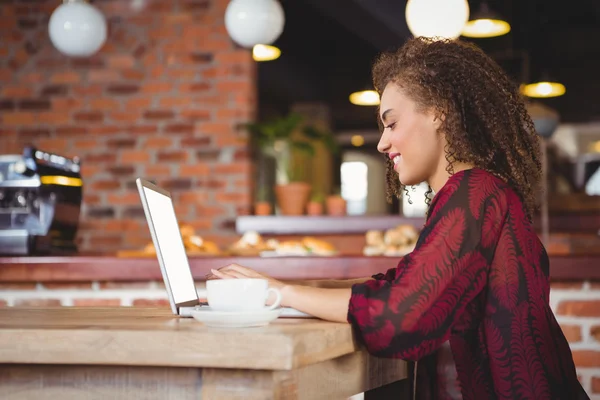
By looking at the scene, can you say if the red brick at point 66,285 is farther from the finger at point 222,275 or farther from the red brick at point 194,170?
the red brick at point 194,170

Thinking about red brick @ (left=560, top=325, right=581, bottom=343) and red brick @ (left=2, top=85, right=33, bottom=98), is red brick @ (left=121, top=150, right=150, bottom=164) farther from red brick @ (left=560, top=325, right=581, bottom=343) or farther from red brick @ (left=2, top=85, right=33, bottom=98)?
red brick @ (left=560, top=325, right=581, bottom=343)

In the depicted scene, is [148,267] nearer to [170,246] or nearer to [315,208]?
[170,246]

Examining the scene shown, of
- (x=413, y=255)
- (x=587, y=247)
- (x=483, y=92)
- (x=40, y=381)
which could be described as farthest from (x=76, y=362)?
(x=587, y=247)

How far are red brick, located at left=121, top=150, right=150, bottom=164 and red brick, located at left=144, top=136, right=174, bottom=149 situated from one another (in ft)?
0.19

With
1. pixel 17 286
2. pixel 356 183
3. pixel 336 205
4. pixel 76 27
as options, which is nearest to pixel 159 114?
pixel 336 205

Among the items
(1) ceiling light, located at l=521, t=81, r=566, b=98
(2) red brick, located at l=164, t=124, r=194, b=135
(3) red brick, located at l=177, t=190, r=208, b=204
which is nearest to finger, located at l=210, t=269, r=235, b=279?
(3) red brick, located at l=177, t=190, r=208, b=204

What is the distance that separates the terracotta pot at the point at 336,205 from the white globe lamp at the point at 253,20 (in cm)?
191

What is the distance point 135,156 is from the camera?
5.21 m

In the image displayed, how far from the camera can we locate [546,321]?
4.50 feet

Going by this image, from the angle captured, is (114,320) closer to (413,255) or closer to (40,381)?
(40,381)

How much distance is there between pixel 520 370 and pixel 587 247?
4.72m

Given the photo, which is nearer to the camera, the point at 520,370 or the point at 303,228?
the point at 520,370

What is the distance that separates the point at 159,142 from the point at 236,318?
420 centimetres

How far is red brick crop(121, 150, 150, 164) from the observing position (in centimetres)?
520
